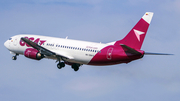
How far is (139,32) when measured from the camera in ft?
228

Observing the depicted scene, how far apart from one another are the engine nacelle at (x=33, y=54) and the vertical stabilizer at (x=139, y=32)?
15.2 meters

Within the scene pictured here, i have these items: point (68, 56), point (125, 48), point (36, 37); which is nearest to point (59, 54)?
point (68, 56)

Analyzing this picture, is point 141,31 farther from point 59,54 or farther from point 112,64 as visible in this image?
point 59,54

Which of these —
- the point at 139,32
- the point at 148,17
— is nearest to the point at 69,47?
the point at 139,32

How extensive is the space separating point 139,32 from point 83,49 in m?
10.3

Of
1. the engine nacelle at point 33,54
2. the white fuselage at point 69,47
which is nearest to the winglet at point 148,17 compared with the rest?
the white fuselage at point 69,47

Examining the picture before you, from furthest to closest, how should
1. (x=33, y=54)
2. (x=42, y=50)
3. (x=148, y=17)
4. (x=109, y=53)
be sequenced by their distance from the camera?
(x=33, y=54) < (x=42, y=50) < (x=109, y=53) < (x=148, y=17)

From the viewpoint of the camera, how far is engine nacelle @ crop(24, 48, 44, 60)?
2911 inches

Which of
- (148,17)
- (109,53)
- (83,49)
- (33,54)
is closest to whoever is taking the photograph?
(148,17)

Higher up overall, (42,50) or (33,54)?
(42,50)

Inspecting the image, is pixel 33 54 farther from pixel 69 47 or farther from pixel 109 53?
pixel 109 53

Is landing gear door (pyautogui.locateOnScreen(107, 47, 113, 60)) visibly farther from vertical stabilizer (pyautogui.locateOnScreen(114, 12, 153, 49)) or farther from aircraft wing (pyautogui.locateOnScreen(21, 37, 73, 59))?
aircraft wing (pyautogui.locateOnScreen(21, 37, 73, 59))

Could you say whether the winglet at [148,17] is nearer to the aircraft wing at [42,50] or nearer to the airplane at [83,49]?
the airplane at [83,49]

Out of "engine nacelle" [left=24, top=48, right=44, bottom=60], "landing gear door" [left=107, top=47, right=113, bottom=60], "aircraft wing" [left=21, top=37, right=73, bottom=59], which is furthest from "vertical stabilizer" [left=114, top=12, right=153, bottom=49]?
"engine nacelle" [left=24, top=48, right=44, bottom=60]
